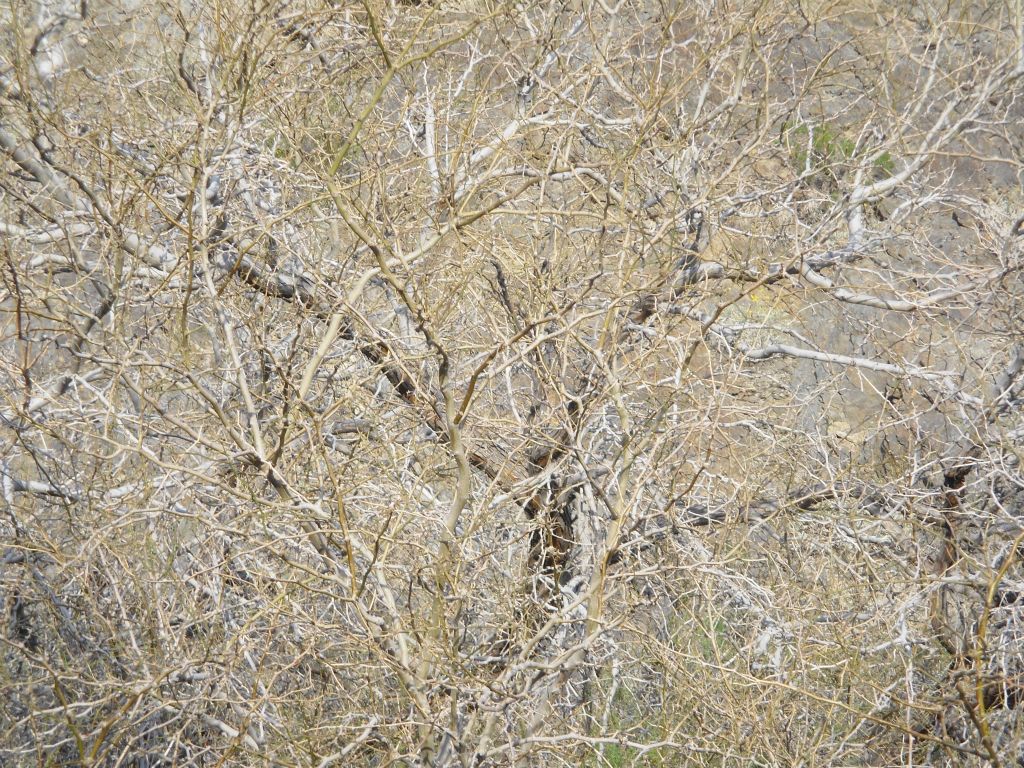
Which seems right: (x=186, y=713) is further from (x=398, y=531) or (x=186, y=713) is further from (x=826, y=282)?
(x=826, y=282)

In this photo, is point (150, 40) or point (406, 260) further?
point (150, 40)

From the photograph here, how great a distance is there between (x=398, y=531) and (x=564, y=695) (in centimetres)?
175

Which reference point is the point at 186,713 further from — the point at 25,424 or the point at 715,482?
the point at 715,482

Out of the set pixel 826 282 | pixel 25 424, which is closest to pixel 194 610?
pixel 25 424

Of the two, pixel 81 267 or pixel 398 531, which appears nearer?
pixel 398 531

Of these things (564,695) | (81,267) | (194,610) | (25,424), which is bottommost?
(564,695)

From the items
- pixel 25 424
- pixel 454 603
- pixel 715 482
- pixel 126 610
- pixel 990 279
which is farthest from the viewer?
pixel 715 482

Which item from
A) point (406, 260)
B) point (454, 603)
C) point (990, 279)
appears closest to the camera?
point (406, 260)

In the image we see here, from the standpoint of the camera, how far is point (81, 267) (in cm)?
493

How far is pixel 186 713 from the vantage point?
14.0ft

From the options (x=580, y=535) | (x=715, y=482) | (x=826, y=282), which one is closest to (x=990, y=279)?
(x=826, y=282)

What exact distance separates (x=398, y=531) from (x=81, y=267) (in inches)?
90.7

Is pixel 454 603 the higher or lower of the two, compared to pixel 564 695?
higher

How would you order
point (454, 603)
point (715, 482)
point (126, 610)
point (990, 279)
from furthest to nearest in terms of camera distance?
point (715, 482), point (990, 279), point (126, 610), point (454, 603)
